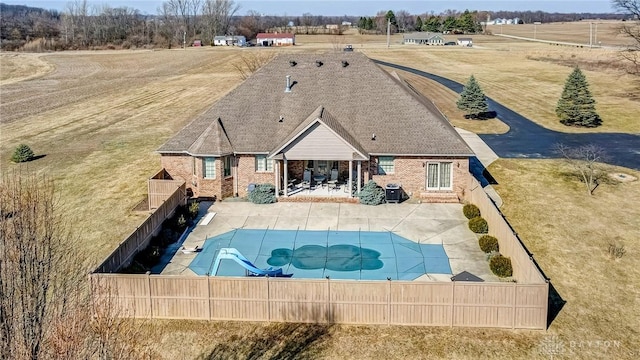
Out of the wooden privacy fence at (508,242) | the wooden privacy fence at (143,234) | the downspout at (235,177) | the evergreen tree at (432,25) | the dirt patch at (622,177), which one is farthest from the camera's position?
the evergreen tree at (432,25)

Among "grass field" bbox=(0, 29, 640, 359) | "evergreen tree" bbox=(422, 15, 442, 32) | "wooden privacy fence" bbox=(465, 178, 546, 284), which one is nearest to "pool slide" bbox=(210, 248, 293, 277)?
"grass field" bbox=(0, 29, 640, 359)

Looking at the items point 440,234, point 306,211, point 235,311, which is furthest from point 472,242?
point 235,311

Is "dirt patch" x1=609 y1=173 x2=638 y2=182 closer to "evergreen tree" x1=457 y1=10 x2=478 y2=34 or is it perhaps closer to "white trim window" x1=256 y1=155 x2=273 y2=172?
"white trim window" x1=256 y1=155 x2=273 y2=172

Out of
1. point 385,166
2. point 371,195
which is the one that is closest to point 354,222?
point 371,195

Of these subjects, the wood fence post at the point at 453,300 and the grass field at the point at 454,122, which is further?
the wood fence post at the point at 453,300

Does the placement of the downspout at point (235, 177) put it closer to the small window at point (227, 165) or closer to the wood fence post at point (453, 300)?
the small window at point (227, 165)

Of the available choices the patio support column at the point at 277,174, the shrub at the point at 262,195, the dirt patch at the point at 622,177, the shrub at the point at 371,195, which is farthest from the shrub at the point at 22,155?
the dirt patch at the point at 622,177

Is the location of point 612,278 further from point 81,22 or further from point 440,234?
point 81,22
